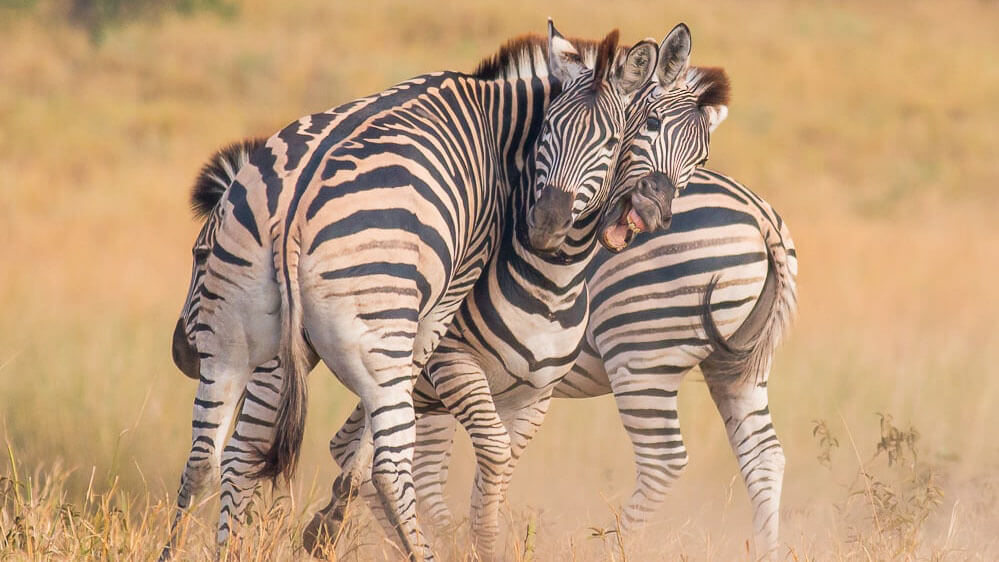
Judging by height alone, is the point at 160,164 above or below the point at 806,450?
above

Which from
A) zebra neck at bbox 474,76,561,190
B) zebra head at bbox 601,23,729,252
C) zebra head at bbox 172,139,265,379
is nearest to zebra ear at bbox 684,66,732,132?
zebra head at bbox 601,23,729,252

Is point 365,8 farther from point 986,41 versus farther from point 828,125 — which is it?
point 986,41

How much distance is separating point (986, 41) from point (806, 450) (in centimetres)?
2534

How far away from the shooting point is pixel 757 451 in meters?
6.22

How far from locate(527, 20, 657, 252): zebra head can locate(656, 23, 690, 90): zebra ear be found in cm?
10

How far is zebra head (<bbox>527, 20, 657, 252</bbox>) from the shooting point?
4395mm

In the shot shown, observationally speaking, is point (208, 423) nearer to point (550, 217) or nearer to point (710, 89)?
point (550, 217)

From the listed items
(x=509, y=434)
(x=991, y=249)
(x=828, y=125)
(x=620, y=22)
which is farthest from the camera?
(x=620, y=22)

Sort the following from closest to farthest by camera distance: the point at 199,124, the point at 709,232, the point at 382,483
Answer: the point at 382,483 < the point at 709,232 < the point at 199,124

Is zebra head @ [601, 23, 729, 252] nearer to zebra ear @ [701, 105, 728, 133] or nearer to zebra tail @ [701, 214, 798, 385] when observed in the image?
zebra ear @ [701, 105, 728, 133]

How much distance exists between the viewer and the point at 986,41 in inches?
1211

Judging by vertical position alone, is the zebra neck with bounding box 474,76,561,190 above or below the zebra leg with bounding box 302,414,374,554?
above

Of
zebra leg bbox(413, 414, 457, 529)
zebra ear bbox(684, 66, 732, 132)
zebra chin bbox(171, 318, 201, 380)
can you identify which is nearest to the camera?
zebra ear bbox(684, 66, 732, 132)

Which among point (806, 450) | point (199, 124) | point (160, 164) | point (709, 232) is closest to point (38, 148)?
point (160, 164)
